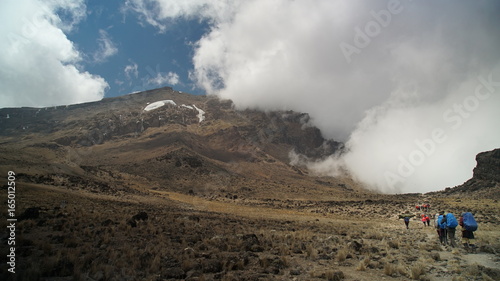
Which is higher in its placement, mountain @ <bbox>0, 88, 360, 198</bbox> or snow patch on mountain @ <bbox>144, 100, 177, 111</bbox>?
snow patch on mountain @ <bbox>144, 100, 177, 111</bbox>

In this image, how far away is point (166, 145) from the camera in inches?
4323

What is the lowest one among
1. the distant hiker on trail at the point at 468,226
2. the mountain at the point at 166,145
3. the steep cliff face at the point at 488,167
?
the distant hiker on trail at the point at 468,226

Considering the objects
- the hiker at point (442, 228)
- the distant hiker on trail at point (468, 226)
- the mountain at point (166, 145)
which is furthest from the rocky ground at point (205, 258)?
the mountain at point (166, 145)

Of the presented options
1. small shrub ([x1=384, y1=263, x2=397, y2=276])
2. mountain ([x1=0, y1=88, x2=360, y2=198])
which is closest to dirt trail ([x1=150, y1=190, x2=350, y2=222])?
mountain ([x1=0, y1=88, x2=360, y2=198])

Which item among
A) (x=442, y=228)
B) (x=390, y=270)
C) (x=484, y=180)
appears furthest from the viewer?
(x=484, y=180)

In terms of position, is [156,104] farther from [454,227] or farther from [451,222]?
[454,227]

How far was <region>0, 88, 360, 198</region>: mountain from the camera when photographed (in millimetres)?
72125

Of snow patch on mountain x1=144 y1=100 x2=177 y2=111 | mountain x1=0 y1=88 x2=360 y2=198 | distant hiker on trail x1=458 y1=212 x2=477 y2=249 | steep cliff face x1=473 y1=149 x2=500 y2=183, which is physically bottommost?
distant hiker on trail x1=458 y1=212 x2=477 y2=249

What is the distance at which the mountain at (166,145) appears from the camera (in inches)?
2840

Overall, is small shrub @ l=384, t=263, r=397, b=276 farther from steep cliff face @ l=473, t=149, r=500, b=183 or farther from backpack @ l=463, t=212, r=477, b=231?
steep cliff face @ l=473, t=149, r=500, b=183

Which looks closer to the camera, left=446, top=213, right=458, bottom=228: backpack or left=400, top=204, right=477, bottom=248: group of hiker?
left=400, top=204, right=477, bottom=248: group of hiker

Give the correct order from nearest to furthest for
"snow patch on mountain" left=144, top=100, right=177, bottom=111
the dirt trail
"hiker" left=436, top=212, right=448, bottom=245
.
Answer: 1. "hiker" left=436, top=212, right=448, bottom=245
2. the dirt trail
3. "snow patch on mountain" left=144, top=100, right=177, bottom=111

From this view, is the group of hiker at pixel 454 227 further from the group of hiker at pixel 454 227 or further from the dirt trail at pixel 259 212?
the dirt trail at pixel 259 212

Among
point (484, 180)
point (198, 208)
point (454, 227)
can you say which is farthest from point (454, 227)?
point (484, 180)
